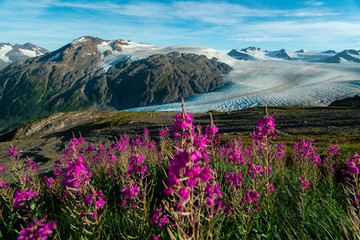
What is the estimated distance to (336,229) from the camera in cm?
386

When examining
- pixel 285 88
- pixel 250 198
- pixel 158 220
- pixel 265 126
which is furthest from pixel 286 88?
pixel 158 220

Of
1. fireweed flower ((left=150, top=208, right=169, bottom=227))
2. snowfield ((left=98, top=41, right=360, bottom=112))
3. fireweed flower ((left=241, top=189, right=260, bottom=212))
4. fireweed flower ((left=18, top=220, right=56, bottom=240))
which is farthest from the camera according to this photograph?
snowfield ((left=98, top=41, right=360, bottom=112))

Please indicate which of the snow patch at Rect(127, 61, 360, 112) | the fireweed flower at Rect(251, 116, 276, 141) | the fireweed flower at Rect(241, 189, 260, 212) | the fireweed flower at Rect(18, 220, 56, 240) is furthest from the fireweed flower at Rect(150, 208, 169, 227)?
the snow patch at Rect(127, 61, 360, 112)

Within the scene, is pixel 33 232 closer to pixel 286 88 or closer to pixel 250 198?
pixel 250 198

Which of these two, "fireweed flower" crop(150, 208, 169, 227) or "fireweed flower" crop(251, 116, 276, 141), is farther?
"fireweed flower" crop(251, 116, 276, 141)

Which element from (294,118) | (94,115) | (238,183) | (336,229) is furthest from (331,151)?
(94,115)

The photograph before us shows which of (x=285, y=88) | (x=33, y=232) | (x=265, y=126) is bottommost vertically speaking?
(x=285, y=88)

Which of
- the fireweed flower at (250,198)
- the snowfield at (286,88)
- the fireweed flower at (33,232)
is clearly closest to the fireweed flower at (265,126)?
the fireweed flower at (250,198)

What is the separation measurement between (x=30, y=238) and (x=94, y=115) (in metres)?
82.3

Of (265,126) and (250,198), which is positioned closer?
(250,198)

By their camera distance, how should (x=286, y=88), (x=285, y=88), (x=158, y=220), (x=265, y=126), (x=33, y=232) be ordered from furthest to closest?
(x=285, y=88)
(x=286, y=88)
(x=265, y=126)
(x=158, y=220)
(x=33, y=232)

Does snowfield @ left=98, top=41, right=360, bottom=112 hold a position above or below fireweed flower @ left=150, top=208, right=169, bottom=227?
below

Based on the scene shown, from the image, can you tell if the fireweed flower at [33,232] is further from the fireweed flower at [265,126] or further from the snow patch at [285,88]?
the snow patch at [285,88]

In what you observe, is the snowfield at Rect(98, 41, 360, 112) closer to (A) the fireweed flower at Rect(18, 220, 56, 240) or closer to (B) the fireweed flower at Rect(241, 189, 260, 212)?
(B) the fireweed flower at Rect(241, 189, 260, 212)
